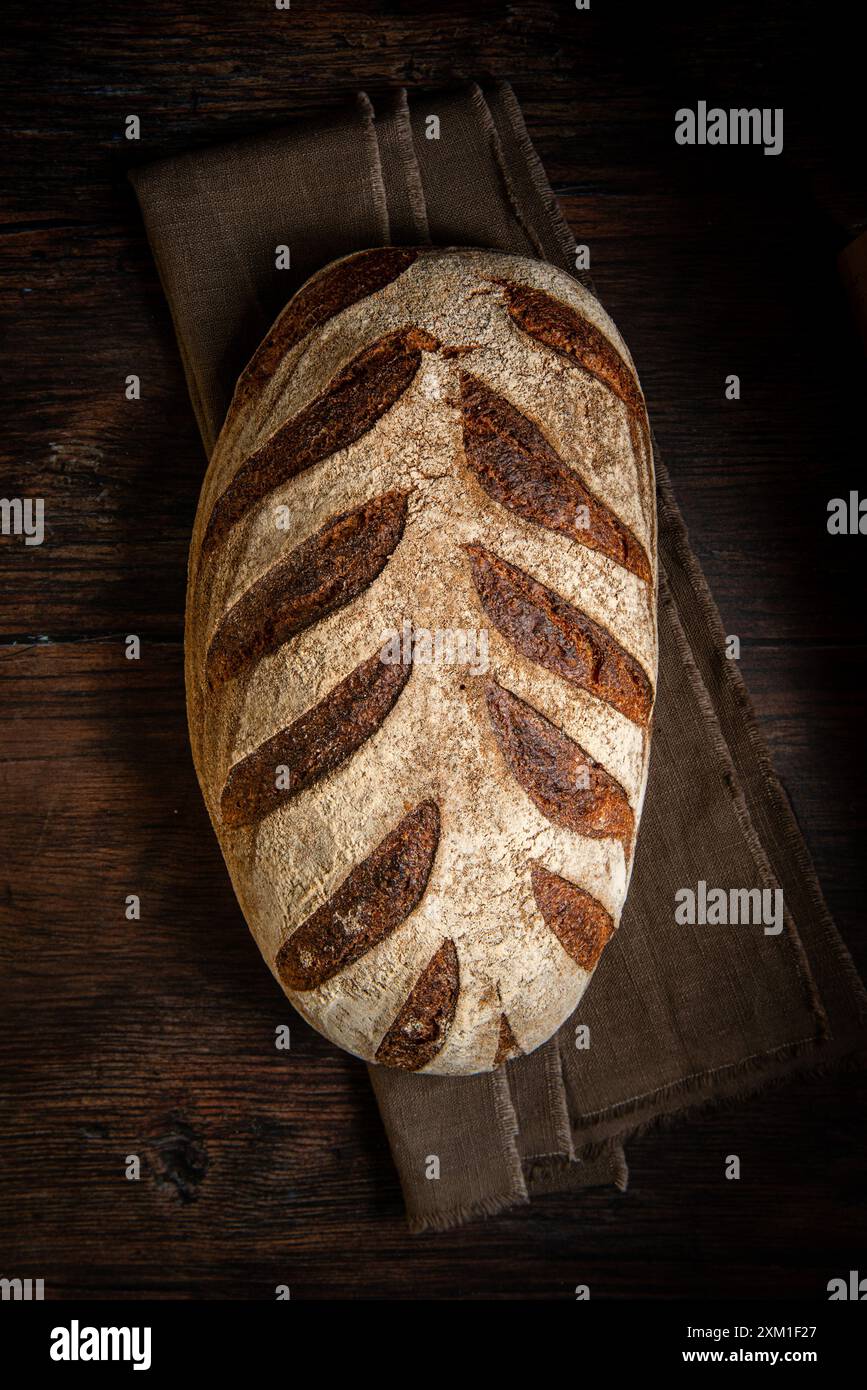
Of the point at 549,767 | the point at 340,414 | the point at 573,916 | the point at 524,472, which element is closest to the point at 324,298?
the point at 340,414

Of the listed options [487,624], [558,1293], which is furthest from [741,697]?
[558,1293]

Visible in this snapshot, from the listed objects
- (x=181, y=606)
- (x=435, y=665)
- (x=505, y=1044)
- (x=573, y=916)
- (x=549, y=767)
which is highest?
(x=181, y=606)

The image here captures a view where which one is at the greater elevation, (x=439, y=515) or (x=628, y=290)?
(x=628, y=290)

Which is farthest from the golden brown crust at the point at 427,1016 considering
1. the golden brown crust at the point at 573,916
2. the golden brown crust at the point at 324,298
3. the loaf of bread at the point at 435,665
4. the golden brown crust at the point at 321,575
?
the golden brown crust at the point at 324,298

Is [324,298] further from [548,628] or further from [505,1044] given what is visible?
[505,1044]

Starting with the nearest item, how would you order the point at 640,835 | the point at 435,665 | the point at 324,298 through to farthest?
the point at 435,665 < the point at 324,298 < the point at 640,835
